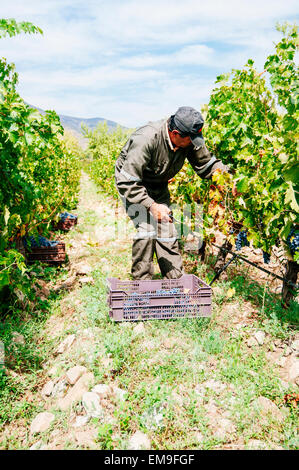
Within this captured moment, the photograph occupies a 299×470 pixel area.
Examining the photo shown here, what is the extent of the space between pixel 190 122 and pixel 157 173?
0.62 metres

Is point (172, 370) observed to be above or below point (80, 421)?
above

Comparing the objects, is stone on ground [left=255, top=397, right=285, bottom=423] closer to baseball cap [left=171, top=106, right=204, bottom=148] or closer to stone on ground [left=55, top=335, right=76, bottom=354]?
stone on ground [left=55, top=335, right=76, bottom=354]

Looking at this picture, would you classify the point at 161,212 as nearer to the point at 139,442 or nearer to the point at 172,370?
the point at 172,370

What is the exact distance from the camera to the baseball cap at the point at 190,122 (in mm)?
2992

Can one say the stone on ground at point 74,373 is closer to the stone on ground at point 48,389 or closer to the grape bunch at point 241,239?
the stone on ground at point 48,389

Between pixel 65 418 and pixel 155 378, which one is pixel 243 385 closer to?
pixel 155 378

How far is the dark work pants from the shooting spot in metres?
3.38

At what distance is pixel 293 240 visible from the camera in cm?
266

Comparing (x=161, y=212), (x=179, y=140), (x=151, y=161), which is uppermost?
(x=179, y=140)

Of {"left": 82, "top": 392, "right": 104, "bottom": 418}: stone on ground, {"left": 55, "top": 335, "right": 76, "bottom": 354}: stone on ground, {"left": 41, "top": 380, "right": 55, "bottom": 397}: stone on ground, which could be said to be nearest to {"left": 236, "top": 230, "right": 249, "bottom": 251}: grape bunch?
{"left": 55, "top": 335, "right": 76, "bottom": 354}: stone on ground

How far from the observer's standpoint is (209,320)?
10.0 ft

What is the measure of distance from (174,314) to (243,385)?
85 centimetres

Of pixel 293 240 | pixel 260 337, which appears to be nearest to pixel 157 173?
pixel 293 240

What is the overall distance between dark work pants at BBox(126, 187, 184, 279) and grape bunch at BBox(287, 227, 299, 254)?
1113mm
